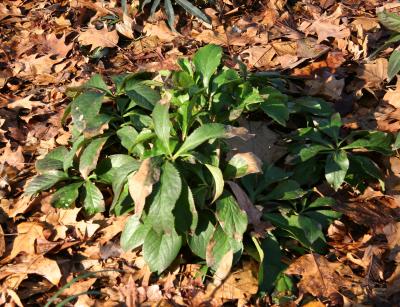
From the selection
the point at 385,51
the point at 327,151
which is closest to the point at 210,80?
the point at 327,151

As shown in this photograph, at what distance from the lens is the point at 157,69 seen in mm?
3400

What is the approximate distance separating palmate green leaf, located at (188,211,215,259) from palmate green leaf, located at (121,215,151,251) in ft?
0.67

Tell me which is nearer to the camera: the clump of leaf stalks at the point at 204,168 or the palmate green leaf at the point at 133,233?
the clump of leaf stalks at the point at 204,168

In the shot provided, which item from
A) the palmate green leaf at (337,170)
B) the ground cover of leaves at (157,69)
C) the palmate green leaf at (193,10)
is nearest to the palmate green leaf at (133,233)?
the ground cover of leaves at (157,69)

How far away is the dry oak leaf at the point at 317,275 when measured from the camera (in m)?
2.23

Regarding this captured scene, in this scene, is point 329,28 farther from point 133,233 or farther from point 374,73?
point 133,233

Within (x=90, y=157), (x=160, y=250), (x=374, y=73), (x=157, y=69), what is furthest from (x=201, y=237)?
(x=374, y=73)

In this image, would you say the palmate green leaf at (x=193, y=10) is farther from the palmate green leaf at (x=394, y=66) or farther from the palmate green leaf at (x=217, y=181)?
the palmate green leaf at (x=217, y=181)

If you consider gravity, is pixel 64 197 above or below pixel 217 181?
below

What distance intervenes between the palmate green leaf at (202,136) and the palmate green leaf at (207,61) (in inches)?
15.7

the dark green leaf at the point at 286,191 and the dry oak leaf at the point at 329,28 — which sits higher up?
A: the dry oak leaf at the point at 329,28

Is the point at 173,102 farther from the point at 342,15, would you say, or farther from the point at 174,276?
the point at 342,15

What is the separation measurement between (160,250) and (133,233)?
0.16 m

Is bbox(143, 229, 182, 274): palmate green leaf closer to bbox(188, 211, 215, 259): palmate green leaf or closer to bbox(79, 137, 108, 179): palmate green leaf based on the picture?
bbox(188, 211, 215, 259): palmate green leaf
